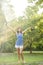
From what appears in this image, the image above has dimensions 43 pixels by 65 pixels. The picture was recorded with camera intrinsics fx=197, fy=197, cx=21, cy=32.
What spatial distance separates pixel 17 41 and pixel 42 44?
1.47 feet

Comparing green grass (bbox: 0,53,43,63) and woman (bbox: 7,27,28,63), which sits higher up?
woman (bbox: 7,27,28,63)

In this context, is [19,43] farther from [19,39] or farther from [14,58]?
[14,58]

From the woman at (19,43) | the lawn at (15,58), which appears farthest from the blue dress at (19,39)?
the lawn at (15,58)

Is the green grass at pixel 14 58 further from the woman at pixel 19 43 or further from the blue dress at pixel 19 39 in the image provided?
the blue dress at pixel 19 39

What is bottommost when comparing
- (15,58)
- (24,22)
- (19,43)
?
(15,58)

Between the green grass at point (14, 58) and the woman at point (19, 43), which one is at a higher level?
the woman at point (19, 43)

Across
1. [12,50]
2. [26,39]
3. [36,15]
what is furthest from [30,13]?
[12,50]

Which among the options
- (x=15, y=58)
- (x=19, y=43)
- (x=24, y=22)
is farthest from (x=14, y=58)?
(x=24, y=22)

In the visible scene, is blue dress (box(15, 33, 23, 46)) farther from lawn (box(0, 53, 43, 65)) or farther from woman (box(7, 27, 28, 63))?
lawn (box(0, 53, 43, 65))

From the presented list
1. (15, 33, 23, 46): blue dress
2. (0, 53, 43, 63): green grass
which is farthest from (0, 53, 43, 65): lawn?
(15, 33, 23, 46): blue dress

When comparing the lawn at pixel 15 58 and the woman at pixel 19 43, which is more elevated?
the woman at pixel 19 43

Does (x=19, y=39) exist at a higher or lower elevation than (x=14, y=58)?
higher

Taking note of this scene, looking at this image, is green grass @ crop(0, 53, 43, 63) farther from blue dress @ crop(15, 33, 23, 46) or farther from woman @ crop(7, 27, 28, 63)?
blue dress @ crop(15, 33, 23, 46)

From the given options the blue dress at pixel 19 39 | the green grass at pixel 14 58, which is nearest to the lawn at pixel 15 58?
the green grass at pixel 14 58
